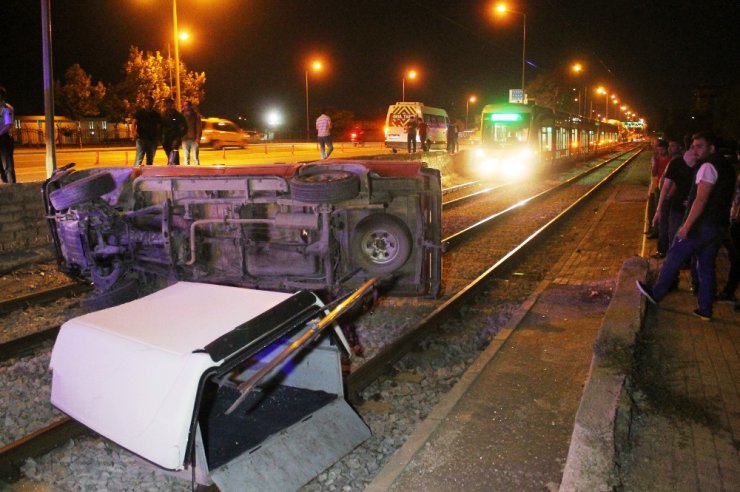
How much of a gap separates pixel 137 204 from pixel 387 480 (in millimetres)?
5371

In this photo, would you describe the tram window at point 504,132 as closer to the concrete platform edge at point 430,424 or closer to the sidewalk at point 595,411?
the sidewalk at point 595,411

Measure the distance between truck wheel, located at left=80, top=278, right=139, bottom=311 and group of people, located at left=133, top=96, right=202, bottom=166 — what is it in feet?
22.1

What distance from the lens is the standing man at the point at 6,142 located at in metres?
12.2

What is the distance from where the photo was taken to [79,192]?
291 inches

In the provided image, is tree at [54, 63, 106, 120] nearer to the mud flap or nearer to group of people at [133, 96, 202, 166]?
group of people at [133, 96, 202, 166]

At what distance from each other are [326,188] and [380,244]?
0.97m

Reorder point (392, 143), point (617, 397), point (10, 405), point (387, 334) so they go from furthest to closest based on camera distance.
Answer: point (392, 143), point (387, 334), point (10, 405), point (617, 397)

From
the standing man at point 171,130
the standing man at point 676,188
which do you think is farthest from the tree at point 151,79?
the standing man at point 676,188

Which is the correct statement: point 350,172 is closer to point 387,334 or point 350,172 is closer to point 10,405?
point 387,334

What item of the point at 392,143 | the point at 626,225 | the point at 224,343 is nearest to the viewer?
the point at 224,343

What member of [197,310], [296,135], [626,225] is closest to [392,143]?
[626,225]

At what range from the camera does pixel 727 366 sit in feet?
18.0

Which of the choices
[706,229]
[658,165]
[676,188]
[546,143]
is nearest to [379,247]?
[706,229]

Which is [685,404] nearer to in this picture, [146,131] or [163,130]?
[146,131]
